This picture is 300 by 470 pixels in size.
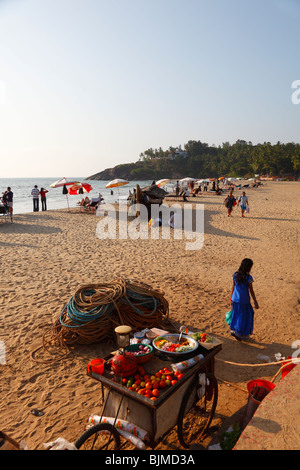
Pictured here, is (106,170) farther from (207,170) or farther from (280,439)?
(280,439)

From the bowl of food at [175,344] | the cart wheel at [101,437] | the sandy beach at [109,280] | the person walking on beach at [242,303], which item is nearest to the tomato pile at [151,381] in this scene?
the bowl of food at [175,344]

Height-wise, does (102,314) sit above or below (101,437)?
above

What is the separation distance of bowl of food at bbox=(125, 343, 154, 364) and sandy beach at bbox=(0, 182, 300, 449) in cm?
103

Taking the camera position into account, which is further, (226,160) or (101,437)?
(226,160)

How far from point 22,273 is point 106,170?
15097 cm

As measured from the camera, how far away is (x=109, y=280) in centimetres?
859

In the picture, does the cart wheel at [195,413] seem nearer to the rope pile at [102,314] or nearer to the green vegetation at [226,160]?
the rope pile at [102,314]

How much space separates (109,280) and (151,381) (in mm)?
5745

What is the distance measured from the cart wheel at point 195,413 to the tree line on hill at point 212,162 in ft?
277

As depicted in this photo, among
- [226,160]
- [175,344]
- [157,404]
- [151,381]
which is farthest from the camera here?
[226,160]

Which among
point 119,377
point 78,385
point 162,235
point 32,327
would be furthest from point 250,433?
point 162,235

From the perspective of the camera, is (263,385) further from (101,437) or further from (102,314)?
(102,314)

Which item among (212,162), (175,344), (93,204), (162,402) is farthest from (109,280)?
(212,162)

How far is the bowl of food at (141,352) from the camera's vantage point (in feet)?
10.9
